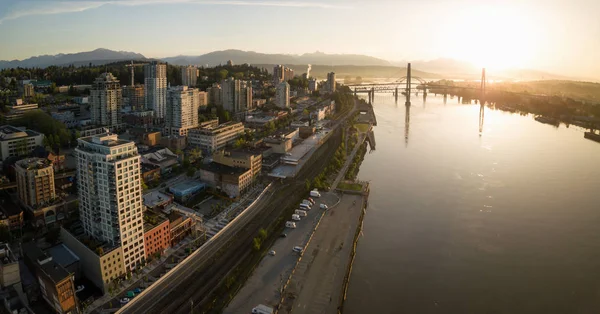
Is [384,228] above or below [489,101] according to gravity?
below

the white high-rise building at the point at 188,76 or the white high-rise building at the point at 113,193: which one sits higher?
the white high-rise building at the point at 188,76

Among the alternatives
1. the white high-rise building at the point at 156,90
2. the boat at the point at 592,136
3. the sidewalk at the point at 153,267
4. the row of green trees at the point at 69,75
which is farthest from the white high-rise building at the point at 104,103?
the boat at the point at 592,136

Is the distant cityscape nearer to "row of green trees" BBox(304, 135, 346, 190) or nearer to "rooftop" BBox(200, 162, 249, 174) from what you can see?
"rooftop" BBox(200, 162, 249, 174)

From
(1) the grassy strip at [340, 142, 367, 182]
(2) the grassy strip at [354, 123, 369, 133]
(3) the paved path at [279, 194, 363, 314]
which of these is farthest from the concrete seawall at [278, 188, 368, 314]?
(2) the grassy strip at [354, 123, 369, 133]

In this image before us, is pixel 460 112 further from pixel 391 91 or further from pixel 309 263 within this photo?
pixel 309 263

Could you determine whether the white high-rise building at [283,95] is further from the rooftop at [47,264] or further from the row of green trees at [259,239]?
the rooftop at [47,264]

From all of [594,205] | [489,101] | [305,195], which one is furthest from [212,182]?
[489,101]
